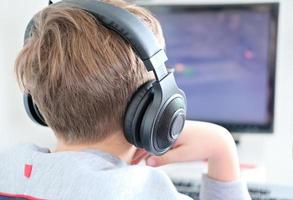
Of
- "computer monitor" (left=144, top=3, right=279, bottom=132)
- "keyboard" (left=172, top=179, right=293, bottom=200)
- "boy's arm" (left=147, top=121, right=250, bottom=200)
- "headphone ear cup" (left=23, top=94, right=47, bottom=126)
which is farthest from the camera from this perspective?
"computer monitor" (left=144, top=3, right=279, bottom=132)

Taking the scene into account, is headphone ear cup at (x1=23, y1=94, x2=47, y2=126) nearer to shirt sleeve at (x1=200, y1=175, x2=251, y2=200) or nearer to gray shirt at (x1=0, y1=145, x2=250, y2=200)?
gray shirt at (x1=0, y1=145, x2=250, y2=200)

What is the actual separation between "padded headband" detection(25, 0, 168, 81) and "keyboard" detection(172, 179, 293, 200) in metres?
0.58

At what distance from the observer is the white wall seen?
129 cm

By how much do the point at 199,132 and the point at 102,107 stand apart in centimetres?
26

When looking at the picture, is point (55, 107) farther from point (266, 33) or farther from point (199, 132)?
point (266, 33)

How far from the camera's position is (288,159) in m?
1.32

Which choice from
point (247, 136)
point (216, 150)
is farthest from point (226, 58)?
point (216, 150)

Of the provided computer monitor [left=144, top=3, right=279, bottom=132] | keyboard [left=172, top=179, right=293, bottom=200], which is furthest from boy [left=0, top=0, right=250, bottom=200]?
computer monitor [left=144, top=3, right=279, bottom=132]

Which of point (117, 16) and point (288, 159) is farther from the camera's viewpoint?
point (288, 159)

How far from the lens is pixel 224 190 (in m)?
0.74

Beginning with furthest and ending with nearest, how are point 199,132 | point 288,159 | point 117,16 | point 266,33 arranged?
1. point 288,159
2. point 266,33
3. point 199,132
4. point 117,16

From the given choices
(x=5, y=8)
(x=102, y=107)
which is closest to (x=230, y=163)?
(x=102, y=107)

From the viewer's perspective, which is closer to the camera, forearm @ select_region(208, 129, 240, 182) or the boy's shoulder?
the boy's shoulder

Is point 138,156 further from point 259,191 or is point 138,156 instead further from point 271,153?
point 271,153
